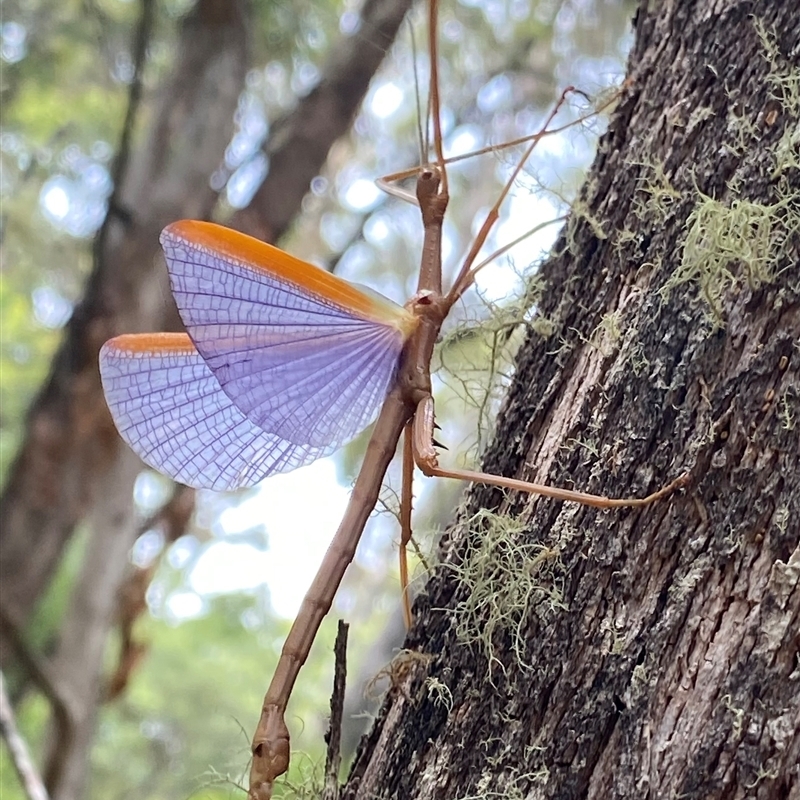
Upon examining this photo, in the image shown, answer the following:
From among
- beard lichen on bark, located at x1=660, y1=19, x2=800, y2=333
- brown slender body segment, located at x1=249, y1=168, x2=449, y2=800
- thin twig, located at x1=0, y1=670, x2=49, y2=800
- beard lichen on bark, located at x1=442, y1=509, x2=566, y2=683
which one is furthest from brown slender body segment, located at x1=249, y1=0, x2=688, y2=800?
thin twig, located at x1=0, y1=670, x2=49, y2=800

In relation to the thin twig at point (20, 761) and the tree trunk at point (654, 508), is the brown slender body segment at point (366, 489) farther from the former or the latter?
the thin twig at point (20, 761)

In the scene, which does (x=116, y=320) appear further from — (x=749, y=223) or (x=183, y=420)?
(x=749, y=223)

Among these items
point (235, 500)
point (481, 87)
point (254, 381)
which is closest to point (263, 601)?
point (235, 500)

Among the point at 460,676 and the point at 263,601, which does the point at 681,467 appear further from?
the point at 263,601

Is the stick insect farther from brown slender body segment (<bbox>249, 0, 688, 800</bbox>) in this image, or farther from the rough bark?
the rough bark

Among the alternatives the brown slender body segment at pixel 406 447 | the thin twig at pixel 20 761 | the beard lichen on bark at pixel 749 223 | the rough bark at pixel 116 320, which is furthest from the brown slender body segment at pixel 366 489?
the rough bark at pixel 116 320

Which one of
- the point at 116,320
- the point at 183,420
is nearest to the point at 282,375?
the point at 183,420

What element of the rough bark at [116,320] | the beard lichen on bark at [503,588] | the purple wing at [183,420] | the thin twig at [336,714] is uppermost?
the rough bark at [116,320]

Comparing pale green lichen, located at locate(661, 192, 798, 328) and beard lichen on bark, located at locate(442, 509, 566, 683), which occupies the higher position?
pale green lichen, located at locate(661, 192, 798, 328)
